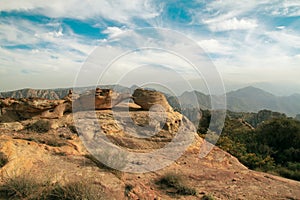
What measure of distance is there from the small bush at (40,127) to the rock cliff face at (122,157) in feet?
0.15

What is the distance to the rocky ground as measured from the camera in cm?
538

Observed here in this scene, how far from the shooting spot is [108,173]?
6.04 metres

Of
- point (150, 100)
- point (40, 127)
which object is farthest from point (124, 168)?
point (150, 100)

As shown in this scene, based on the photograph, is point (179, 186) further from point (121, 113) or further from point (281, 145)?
point (281, 145)

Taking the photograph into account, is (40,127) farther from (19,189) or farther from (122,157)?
(19,189)

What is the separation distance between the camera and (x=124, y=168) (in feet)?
21.8

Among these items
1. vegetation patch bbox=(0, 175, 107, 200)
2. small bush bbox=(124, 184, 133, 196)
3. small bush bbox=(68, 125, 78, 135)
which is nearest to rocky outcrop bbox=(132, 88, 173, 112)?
small bush bbox=(68, 125, 78, 135)

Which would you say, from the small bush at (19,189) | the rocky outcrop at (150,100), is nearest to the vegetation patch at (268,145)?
the rocky outcrop at (150,100)

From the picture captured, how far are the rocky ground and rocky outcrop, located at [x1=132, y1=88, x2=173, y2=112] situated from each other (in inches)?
66.5

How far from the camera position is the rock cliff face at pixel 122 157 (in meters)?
5.54

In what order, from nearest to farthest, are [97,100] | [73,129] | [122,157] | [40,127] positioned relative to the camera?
[122,157], [40,127], [73,129], [97,100]

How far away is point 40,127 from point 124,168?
5496 millimetres

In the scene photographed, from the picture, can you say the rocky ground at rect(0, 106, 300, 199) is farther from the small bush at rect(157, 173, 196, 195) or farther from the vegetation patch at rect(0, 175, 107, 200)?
the vegetation patch at rect(0, 175, 107, 200)

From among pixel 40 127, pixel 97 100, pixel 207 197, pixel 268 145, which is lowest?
pixel 268 145
